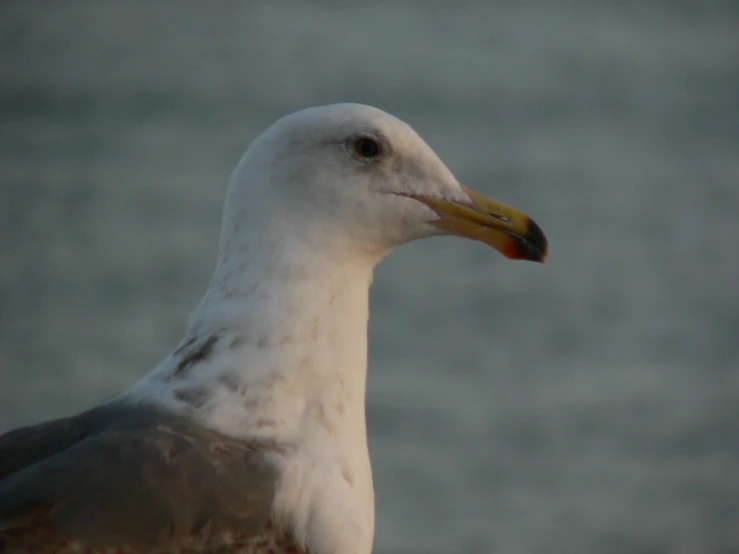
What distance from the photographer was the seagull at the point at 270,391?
Result: 12.1 ft

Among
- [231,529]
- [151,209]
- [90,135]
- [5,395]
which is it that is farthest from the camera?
[90,135]

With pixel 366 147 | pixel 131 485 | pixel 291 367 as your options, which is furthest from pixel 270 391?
pixel 366 147

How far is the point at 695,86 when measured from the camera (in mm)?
16938

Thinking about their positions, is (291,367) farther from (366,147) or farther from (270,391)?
(366,147)

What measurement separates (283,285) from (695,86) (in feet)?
44.7

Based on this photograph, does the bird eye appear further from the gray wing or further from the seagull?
the gray wing

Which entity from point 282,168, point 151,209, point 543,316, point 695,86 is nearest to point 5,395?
point 151,209

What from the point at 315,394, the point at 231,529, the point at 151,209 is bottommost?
→ the point at 231,529

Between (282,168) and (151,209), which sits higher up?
(151,209)

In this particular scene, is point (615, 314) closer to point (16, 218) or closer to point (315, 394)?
point (16, 218)

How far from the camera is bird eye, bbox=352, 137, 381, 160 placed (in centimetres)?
442

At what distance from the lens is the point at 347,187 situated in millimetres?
4391

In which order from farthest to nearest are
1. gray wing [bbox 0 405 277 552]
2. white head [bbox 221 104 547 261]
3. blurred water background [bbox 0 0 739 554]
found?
blurred water background [bbox 0 0 739 554], white head [bbox 221 104 547 261], gray wing [bbox 0 405 277 552]

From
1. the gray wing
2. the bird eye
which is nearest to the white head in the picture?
the bird eye
